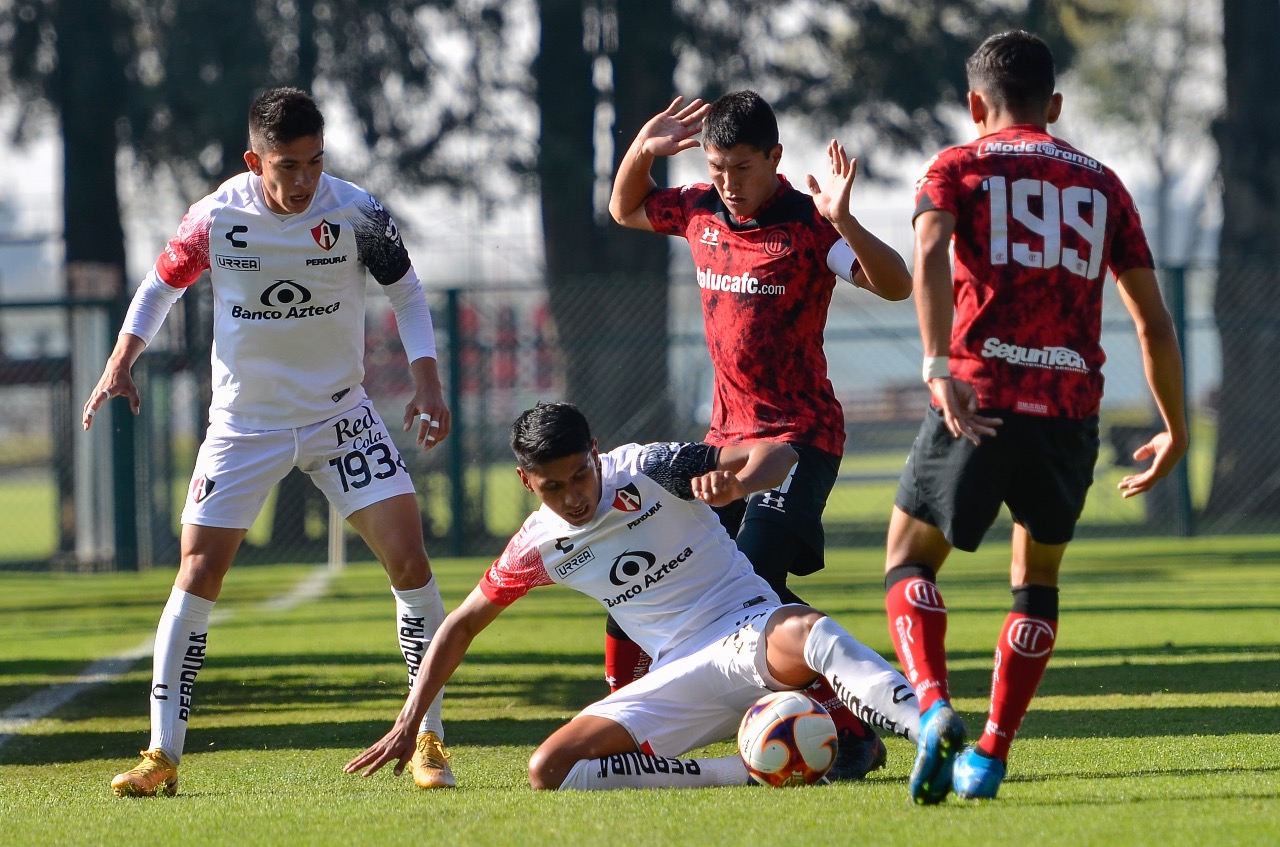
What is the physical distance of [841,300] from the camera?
2142cm

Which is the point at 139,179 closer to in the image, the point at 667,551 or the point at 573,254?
the point at 573,254

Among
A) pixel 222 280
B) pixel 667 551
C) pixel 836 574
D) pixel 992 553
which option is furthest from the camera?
pixel 992 553

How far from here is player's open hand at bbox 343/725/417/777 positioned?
454 centimetres

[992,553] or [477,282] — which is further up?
[477,282]

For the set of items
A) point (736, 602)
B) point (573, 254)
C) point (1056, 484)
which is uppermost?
point (573, 254)

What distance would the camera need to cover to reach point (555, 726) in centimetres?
641

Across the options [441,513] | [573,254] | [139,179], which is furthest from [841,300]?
[139,179]

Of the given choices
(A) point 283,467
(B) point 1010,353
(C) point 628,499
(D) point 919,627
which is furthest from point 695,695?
(A) point 283,467

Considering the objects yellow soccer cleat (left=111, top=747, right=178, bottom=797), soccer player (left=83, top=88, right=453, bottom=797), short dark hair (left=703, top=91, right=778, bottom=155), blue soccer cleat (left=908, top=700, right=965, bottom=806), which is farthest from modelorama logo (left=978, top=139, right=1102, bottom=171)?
yellow soccer cleat (left=111, top=747, right=178, bottom=797)

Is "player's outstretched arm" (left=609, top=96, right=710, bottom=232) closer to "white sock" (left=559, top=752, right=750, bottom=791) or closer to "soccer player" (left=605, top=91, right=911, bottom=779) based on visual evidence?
"soccer player" (left=605, top=91, right=911, bottom=779)

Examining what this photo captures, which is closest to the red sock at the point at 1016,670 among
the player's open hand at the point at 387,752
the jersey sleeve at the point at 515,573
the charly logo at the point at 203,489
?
the jersey sleeve at the point at 515,573

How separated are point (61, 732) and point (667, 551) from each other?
9.61 feet

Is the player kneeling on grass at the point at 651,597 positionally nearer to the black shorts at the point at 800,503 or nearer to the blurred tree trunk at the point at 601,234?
the black shorts at the point at 800,503

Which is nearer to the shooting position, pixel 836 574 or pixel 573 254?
pixel 836 574
